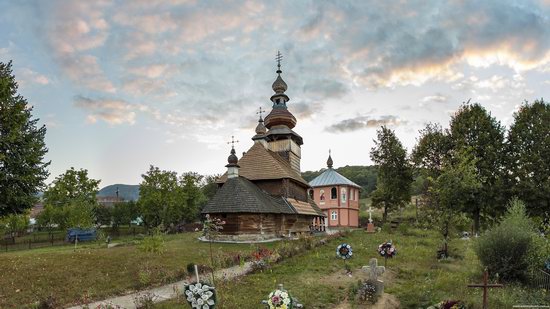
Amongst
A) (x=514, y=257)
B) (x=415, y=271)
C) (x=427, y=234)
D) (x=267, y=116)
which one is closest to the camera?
(x=514, y=257)

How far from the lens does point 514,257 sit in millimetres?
13391

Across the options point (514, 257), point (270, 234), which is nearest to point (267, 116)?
point (270, 234)

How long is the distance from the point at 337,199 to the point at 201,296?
46.0 m

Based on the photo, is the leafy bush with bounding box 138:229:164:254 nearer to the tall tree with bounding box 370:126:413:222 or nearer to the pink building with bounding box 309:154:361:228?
the tall tree with bounding box 370:126:413:222

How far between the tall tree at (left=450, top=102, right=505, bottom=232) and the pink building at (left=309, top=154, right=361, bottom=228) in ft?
68.2

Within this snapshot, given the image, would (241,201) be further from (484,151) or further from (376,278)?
(484,151)

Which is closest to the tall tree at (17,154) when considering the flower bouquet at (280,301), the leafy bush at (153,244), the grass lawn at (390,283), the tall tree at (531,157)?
the leafy bush at (153,244)

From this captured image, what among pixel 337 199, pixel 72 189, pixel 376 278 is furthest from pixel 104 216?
pixel 376 278

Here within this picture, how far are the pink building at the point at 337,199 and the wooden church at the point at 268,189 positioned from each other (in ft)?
25.1

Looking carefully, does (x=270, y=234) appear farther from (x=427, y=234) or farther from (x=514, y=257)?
(x=514, y=257)

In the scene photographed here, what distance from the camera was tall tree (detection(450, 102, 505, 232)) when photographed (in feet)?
101

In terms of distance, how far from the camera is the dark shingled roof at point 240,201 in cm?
2681

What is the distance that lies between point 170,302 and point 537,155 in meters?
31.5

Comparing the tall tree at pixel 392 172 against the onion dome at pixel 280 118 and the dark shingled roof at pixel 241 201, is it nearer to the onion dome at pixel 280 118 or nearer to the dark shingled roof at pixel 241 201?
the onion dome at pixel 280 118
